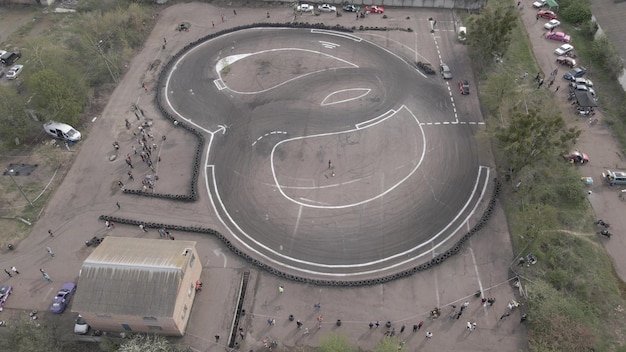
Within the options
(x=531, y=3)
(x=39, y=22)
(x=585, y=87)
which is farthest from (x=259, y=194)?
(x=531, y=3)

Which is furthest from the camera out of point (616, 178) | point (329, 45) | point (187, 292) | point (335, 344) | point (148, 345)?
point (329, 45)

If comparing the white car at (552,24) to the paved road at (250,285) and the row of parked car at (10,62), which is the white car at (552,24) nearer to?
the paved road at (250,285)

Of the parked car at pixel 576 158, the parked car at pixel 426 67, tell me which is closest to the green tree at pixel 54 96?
the parked car at pixel 426 67

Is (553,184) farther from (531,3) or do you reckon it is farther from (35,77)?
(35,77)

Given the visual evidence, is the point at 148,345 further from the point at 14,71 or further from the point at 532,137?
the point at 14,71

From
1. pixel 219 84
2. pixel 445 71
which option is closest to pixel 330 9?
pixel 445 71
